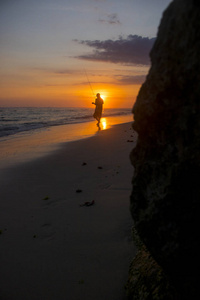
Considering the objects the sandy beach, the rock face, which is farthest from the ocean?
the rock face

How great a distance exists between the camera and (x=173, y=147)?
1.77 m

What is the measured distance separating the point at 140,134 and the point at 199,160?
623mm

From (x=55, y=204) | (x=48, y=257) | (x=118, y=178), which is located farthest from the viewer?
(x=118, y=178)

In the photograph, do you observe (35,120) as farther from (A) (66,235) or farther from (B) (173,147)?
(B) (173,147)

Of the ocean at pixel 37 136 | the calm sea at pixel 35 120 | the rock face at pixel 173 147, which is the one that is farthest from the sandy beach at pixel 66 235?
the calm sea at pixel 35 120

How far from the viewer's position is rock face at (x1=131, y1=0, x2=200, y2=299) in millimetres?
1585

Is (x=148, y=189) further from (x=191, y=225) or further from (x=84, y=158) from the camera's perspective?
(x=84, y=158)

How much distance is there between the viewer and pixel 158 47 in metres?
1.79

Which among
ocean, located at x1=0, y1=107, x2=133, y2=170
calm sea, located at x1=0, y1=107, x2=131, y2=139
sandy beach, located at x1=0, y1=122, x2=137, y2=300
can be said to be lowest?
sandy beach, located at x1=0, y1=122, x2=137, y2=300

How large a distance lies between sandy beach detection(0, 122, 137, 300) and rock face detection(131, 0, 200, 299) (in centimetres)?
140

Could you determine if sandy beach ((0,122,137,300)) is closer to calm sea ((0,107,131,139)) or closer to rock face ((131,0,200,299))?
rock face ((131,0,200,299))

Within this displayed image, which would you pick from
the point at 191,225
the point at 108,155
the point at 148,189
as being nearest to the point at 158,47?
the point at 148,189

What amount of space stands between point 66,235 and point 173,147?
291cm

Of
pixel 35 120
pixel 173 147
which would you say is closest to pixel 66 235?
pixel 173 147
